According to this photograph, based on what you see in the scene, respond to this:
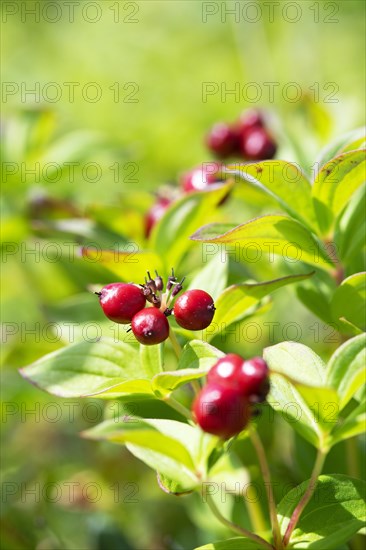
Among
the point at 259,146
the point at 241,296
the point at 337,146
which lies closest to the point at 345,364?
the point at 241,296

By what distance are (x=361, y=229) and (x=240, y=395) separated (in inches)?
17.6

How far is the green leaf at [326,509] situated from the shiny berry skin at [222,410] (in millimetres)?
218

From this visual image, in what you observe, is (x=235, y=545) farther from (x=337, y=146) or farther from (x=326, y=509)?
(x=337, y=146)

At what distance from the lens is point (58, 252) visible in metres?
1.38

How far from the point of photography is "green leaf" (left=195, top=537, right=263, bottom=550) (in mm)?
824

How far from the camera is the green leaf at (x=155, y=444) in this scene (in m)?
0.68

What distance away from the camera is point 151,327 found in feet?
2.65

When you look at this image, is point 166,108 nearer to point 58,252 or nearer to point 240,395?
point 58,252

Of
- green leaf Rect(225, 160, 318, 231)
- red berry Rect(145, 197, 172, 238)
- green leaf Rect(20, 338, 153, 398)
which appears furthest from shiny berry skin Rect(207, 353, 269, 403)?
red berry Rect(145, 197, 172, 238)

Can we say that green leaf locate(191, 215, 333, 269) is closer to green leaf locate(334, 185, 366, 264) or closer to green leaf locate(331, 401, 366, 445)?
green leaf locate(334, 185, 366, 264)

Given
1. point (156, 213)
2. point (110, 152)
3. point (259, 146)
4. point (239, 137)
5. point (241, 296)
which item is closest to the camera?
point (241, 296)

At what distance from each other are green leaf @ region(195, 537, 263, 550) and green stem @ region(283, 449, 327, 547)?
0.04 metres

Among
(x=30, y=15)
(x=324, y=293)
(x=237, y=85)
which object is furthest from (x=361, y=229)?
(x=30, y=15)

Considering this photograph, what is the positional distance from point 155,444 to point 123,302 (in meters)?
0.21
